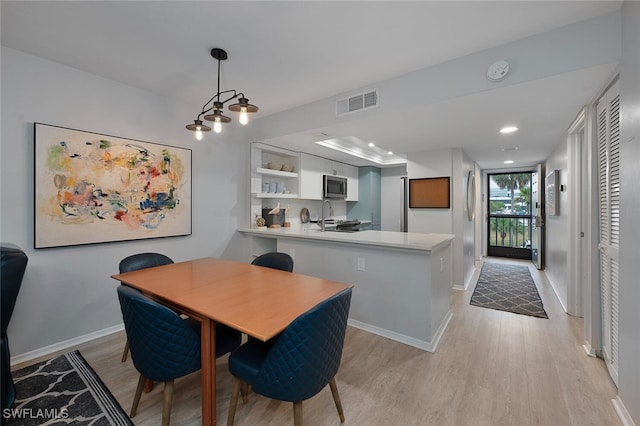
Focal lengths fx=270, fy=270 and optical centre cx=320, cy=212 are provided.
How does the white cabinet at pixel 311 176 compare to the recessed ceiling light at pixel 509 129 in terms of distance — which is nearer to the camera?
the recessed ceiling light at pixel 509 129

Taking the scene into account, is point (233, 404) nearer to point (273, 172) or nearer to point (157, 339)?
point (157, 339)

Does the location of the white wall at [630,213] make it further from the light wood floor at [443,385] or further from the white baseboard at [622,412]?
the light wood floor at [443,385]

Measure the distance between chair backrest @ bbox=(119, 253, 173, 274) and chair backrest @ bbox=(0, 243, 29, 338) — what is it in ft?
1.93

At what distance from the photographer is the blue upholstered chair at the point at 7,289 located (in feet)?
5.22

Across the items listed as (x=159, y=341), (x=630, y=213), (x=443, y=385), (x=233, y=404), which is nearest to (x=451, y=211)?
(x=630, y=213)

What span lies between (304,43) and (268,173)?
216cm

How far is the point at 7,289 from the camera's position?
163cm

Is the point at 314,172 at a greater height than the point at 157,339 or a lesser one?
greater

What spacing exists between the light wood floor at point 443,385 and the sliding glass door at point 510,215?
4201mm

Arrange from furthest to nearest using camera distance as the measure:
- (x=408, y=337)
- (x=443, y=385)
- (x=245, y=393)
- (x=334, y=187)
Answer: (x=334, y=187), (x=408, y=337), (x=443, y=385), (x=245, y=393)

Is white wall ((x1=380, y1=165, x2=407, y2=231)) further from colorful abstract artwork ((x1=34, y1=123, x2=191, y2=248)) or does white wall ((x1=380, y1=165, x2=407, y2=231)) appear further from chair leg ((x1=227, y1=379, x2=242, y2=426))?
chair leg ((x1=227, y1=379, x2=242, y2=426))

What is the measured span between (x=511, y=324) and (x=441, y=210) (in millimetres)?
1819

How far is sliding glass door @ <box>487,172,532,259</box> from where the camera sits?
628cm

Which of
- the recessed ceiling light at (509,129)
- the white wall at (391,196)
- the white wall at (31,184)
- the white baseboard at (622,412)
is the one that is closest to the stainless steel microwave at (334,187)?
the white wall at (391,196)
